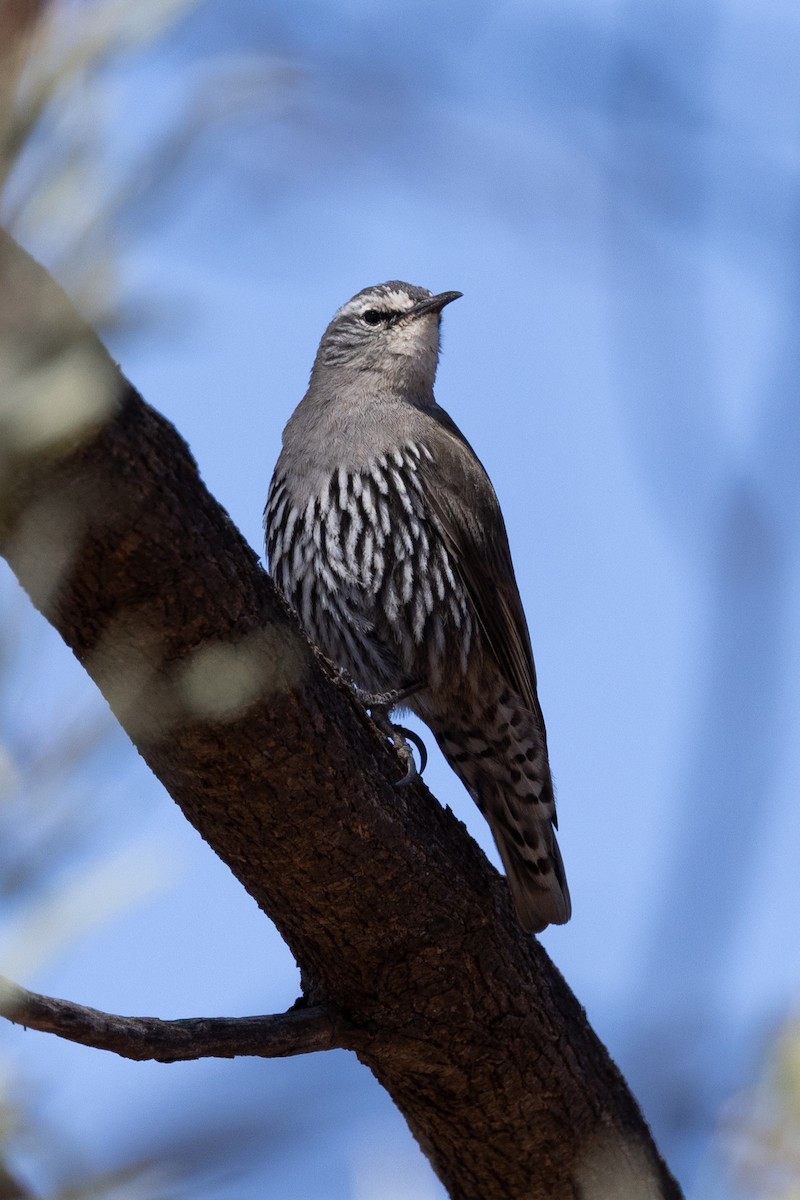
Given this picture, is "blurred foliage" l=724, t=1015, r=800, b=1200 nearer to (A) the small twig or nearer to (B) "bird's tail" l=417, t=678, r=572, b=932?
(A) the small twig

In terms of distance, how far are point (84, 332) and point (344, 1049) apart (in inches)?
103

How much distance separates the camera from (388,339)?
6227 millimetres

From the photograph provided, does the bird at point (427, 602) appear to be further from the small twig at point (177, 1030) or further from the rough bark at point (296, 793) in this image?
the small twig at point (177, 1030)

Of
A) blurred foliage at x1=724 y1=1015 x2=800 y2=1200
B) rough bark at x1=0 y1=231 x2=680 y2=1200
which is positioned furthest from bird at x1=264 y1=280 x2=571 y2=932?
blurred foliage at x1=724 y1=1015 x2=800 y2=1200

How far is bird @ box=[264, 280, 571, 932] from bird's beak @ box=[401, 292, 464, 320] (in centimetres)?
94

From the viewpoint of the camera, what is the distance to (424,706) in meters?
5.27

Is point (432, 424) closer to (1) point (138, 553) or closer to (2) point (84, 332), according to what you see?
(1) point (138, 553)

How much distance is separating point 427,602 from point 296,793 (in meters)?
1.87

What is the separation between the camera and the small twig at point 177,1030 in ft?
8.61

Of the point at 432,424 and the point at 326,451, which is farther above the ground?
the point at 432,424

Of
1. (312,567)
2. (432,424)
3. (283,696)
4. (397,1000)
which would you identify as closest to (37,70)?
(283,696)

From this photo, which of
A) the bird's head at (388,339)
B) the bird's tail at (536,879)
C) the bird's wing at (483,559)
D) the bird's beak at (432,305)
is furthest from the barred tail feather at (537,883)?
the bird's beak at (432,305)

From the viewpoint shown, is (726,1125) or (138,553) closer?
(726,1125)

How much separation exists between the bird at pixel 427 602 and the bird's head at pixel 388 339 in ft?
1.99
